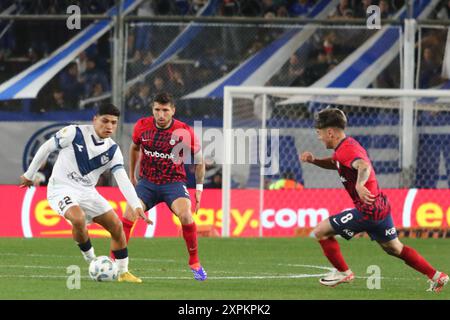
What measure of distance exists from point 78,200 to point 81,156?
0.48 meters

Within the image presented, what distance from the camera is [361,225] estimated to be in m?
13.2

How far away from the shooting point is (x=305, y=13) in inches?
1055

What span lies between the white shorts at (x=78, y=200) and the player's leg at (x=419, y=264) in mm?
3018

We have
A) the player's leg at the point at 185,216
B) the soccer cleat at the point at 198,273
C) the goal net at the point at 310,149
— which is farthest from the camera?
the goal net at the point at 310,149

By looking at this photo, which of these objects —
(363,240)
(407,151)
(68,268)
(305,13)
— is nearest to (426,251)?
(363,240)

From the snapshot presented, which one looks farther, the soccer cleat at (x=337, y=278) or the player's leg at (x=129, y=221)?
the player's leg at (x=129, y=221)

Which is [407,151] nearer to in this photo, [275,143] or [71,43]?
[275,143]

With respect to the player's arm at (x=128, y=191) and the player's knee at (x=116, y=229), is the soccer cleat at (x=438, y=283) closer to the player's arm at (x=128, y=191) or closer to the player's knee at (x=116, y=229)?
the player's arm at (x=128, y=191)

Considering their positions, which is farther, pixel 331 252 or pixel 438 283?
pixel 331 252

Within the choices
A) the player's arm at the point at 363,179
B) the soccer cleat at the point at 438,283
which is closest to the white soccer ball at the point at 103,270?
the player's arm at the point at 363,179

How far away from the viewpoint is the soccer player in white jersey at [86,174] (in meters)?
13.8

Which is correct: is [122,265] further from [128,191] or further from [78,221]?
[128,191]

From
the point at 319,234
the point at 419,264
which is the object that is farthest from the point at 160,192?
Result: the point at 419,264

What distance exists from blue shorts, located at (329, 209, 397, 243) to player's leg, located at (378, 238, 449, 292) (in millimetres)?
82
